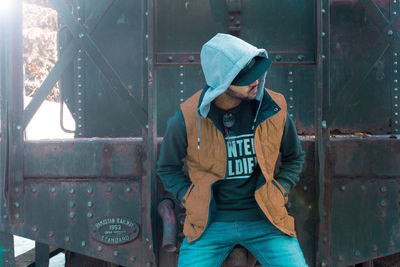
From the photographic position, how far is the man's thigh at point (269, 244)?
1.74 m

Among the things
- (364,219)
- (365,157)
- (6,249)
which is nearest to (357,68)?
(365,157)

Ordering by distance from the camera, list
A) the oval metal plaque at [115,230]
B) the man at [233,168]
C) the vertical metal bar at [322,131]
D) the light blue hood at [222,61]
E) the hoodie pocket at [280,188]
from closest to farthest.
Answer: the light blue hood at [222,61] → the man at [233,168] → the hoodie pocket at [280,188] → the vertical metal bar at [322,131] → the oval metal plaque at [115,230]

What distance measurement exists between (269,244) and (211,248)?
0.28 m

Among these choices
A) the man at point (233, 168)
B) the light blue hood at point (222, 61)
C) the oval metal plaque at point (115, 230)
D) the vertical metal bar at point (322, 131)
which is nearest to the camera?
the light blue hood at point (222, 61)

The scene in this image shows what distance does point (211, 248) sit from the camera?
5.83 ft

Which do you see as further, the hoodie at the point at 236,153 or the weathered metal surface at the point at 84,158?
the weathered metal surface at the point at 84,158

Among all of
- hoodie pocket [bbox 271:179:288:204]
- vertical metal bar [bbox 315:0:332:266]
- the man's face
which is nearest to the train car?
vertical metal bar [bbox 315:0:332:266]

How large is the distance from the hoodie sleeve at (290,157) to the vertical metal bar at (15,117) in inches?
60.6

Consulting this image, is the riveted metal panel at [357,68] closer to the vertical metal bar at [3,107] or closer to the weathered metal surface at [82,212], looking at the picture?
the weathered metal surface at [82,212]

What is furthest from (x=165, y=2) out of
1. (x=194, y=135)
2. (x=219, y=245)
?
(x=219, y=245)

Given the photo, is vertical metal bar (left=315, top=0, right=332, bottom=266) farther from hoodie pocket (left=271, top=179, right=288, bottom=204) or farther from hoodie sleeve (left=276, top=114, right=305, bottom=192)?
hoodie pocket (left=271, top=179, right=288, bottom=204)

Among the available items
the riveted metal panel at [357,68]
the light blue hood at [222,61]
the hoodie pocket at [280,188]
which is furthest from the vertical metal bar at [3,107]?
the riveted metal panel at [357,68]

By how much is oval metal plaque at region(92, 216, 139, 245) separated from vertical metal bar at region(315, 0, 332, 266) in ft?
3.48

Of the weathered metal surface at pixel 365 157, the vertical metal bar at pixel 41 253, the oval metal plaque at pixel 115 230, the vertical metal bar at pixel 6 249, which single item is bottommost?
the vertical metal bar at pixel 41 253
